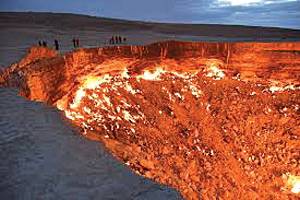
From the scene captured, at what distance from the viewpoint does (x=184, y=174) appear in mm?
11961

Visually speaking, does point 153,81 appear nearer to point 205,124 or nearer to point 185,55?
point 185,55

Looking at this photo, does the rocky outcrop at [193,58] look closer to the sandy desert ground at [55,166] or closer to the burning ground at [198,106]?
the burning ground at [198,106]

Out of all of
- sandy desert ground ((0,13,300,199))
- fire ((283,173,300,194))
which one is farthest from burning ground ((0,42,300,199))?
sandy desert ground ((0,13,300,199))

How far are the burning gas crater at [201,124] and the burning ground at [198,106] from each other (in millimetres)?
41

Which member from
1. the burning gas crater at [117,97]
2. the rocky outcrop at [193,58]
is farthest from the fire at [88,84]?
the rocky outcrop at [193,58]

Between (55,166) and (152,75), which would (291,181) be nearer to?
(152,75)

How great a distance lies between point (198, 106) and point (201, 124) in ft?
2.98

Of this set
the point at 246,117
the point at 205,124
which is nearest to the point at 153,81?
the point at 205,124

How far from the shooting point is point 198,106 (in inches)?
596

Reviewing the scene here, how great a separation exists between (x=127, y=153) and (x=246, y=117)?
23.9 feet

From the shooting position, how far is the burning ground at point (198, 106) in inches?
489

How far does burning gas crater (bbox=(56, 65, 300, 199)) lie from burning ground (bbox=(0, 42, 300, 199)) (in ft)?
0.13

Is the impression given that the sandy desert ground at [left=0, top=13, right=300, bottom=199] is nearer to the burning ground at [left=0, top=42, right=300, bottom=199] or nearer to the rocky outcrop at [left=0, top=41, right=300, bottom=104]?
the burning ground at [left=0, top=42, right=300, bottom=199]

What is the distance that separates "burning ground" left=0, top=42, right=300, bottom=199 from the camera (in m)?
12.4
